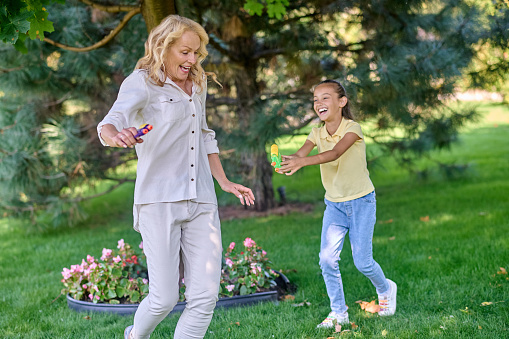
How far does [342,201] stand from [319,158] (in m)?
0.35

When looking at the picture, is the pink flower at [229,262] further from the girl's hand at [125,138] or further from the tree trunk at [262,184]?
the tree trunk at [262,184]

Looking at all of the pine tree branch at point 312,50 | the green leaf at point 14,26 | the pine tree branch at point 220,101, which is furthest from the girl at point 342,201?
the pine tree branch at point 220,101

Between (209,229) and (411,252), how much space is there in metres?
2.80

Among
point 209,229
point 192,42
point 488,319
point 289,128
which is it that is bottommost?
point 488,319

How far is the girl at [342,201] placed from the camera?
3.19 meters

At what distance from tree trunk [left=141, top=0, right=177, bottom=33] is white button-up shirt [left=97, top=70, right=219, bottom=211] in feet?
5.04

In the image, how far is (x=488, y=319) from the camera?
314 cm

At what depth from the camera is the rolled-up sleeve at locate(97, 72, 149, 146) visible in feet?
7.55

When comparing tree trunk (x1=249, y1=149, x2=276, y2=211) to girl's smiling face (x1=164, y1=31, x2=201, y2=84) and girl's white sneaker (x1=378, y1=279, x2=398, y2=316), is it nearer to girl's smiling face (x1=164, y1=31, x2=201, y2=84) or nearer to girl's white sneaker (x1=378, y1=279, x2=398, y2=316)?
girl's white sneaker (x1=378, y1=279, x2=398, y2=316)

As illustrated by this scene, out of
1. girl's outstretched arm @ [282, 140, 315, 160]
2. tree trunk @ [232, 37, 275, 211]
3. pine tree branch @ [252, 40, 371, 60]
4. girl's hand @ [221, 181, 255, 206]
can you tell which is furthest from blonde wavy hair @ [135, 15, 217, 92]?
tree trunk @ [232, 37, 275, 211]

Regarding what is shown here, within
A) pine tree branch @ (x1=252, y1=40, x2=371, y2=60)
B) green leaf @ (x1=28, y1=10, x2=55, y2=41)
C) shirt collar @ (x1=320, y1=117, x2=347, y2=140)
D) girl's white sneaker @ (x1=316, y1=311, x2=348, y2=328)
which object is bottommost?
girl's white sneaker @ (x1=316, y1=311, x2=348, y2=328)

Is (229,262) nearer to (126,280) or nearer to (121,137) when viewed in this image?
(126,280)

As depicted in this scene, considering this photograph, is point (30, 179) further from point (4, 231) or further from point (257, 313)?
point (257, 313)

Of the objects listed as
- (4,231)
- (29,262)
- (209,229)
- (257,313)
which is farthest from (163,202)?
(4,231)
